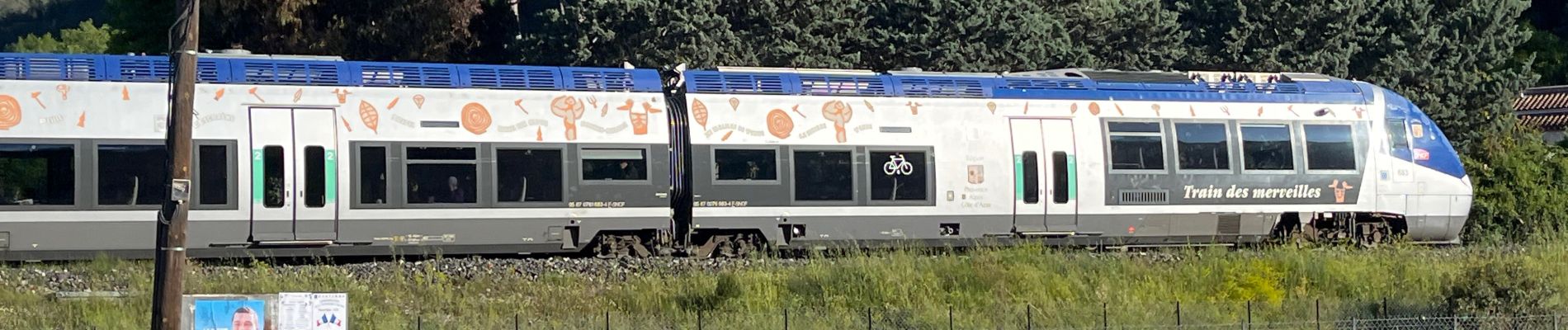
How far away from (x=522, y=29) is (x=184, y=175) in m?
28.1

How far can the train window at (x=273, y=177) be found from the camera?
20266 millimetres

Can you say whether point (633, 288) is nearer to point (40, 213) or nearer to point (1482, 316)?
point (40, 213)

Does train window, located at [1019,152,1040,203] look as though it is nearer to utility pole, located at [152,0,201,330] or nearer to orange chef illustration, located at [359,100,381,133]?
orange chef illustration, located at [359,100,381,133]

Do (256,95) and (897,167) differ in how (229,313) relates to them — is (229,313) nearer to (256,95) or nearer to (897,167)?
(256,95)

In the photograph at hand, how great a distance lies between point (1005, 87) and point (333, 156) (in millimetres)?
8510

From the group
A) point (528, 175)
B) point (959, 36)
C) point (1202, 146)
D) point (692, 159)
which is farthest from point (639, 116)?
point (959, 36)

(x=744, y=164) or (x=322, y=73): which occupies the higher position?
(x=322, y=73)

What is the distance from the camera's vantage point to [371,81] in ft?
69.3

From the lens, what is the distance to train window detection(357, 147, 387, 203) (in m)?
20.7

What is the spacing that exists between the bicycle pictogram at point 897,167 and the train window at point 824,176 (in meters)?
0.48

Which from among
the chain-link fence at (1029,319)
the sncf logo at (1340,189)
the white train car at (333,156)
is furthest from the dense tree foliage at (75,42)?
the chain-link fence at (1029,319)

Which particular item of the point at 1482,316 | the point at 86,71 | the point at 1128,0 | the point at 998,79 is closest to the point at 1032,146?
the point at 998,79

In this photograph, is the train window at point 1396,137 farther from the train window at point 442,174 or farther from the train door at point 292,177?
the train door at point 292,177

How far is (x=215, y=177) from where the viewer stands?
20.1 meters
